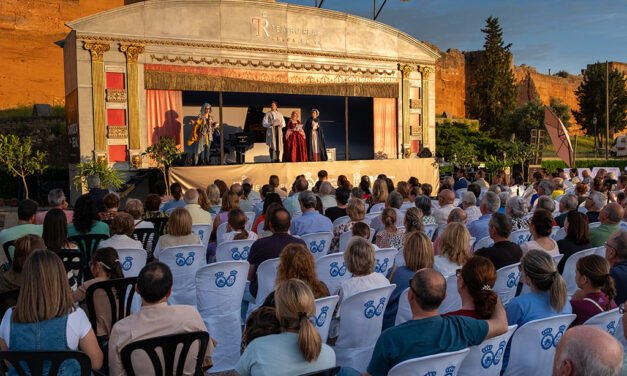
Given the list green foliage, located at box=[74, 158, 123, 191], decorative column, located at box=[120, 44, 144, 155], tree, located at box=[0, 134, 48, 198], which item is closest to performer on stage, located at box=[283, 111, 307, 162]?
decorative column, located at box=[120, 44, 144, 155]

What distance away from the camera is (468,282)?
126 inches

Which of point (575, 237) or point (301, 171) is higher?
point (301, 171)

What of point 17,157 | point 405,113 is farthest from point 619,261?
point 405,113

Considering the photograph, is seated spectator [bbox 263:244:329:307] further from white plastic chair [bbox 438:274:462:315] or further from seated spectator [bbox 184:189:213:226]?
seated spectator [bbox 184:189:213:226]

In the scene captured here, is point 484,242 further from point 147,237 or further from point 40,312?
→ point 40,312

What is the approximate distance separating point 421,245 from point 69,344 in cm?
245

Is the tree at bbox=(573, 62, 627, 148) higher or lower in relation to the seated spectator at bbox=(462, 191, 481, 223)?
higher

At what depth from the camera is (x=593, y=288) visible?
3.61 meters

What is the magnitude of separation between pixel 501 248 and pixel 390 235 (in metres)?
1.27

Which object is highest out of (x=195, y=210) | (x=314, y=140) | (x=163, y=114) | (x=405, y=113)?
(x=405, y=113)

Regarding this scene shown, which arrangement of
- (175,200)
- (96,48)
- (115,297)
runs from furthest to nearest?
(96,48) < (175,200) < (115,297)

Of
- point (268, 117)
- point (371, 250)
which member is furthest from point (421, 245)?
point (268, 117)

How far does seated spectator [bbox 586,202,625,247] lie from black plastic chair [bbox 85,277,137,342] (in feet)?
14.7

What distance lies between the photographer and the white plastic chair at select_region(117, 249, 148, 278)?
5079 millimetres
